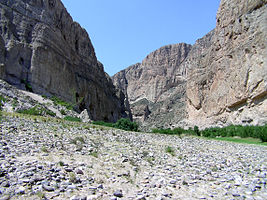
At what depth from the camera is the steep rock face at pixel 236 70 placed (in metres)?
38.1

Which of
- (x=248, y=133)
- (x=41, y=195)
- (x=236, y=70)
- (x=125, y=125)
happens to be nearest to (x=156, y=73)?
(x=236, y=70)

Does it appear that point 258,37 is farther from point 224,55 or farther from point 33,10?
point 33,10

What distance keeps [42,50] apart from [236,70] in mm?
36107

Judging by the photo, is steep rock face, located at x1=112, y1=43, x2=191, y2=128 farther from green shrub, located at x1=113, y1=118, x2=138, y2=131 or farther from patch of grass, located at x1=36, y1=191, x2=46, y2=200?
patch of grass, located at x1=36, y1=191, x2=46, y2=200

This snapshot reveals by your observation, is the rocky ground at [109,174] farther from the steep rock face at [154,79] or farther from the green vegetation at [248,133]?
the steep rock face at [154,79]

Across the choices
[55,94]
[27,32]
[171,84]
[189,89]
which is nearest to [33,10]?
[27,32]

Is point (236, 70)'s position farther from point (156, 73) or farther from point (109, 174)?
point (156, 73)

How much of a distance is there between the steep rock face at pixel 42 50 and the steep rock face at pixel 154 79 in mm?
65777

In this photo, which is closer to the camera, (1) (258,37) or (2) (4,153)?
(2) (4,153)

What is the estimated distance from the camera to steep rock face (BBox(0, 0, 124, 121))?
36.6 m

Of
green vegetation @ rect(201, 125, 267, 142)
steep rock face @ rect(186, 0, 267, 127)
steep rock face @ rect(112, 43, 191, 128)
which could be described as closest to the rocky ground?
green vegetation @ rect(201, 125, 267, 142)

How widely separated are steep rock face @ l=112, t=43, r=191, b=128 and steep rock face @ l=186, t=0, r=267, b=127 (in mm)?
64062

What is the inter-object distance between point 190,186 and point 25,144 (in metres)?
6.61

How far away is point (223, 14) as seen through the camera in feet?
171
